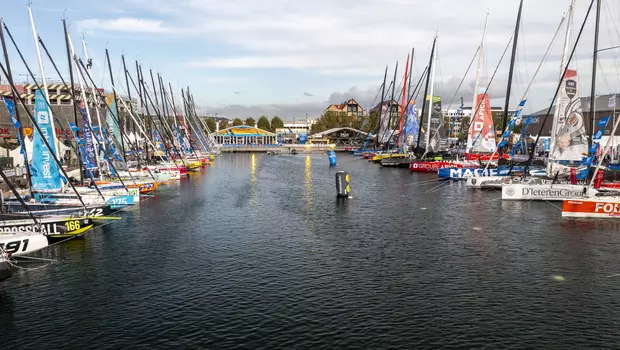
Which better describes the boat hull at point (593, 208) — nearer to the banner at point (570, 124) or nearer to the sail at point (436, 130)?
the banner at point (570, 124)

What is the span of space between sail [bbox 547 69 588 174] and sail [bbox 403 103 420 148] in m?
47.1

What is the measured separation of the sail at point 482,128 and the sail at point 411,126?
24119 mm

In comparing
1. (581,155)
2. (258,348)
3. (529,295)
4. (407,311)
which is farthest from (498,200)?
(258,348)

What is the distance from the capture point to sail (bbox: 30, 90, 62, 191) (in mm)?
37181

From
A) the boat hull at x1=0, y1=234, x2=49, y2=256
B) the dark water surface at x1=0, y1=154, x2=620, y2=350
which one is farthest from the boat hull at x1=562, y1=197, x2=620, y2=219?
the boat hull at x1=0, y1=234, x2=49, y2=256

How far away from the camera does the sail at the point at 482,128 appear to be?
6756 cm

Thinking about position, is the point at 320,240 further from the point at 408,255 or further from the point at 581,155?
the point at 581,155

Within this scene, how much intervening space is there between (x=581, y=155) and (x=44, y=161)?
48528 millimetres

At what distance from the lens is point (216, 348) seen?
57.1 ft

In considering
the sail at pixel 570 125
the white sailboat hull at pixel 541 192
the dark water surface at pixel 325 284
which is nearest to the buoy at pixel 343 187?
the dark water surface at pixel 325 284

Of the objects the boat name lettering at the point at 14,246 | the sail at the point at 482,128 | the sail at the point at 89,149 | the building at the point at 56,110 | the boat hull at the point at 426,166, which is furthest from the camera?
the boat hull at the point at 426,166

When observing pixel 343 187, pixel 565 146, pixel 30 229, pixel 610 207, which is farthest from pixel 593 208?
pixel 30 229

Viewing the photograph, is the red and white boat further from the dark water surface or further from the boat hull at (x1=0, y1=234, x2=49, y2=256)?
the boat hull at (x1=0, y1=234, x2=49, y2=256)

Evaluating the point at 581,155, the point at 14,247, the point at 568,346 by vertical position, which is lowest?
the point at 568,346
